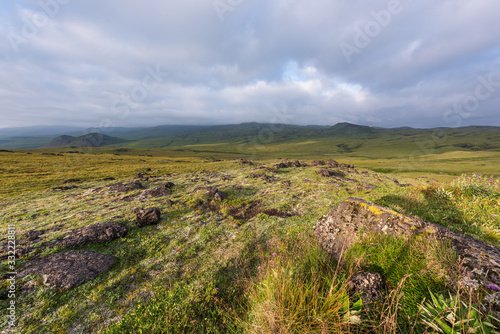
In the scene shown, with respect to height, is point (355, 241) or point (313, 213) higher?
point (355, 241)

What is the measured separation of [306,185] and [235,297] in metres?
15.1

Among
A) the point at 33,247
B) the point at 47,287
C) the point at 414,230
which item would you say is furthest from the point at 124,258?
the point at 414,230

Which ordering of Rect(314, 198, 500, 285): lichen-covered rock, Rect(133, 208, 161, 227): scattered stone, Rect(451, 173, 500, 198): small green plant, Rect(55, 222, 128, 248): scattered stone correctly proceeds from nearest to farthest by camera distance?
Rect(314, 198, 500, 285): lichen-covered rock
Rect(55, 222, 128, 248): scattered stone
Rect(451, 173, 500, 198): small green plant
Rect(133, 208, 161, 227): scattered stone

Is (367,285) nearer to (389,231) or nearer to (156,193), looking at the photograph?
(389,231)

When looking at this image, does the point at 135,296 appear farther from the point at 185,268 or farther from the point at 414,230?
the point at 414,230

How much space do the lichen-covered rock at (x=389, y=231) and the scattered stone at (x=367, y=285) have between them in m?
0.85

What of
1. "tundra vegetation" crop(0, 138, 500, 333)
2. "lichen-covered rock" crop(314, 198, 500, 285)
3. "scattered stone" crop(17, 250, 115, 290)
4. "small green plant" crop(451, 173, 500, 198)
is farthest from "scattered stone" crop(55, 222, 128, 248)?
"small green plant" crop(451, 173, 500, 198)

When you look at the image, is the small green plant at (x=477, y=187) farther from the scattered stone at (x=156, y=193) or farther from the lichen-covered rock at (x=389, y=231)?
the scattered stone at (x=156, y=193)

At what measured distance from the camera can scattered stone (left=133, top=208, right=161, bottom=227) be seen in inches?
421

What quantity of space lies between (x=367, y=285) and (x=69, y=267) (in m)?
9.89

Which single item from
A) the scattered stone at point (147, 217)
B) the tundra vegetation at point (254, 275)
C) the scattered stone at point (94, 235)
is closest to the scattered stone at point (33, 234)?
the tundra vegetation at point (254, 275)

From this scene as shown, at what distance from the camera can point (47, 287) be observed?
5.97 metres

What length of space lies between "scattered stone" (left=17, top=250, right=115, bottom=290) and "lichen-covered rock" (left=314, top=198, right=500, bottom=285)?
28.4 ft

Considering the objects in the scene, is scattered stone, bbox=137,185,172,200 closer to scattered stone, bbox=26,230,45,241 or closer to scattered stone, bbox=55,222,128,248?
scattered stone, bbox=26,230,45,241
